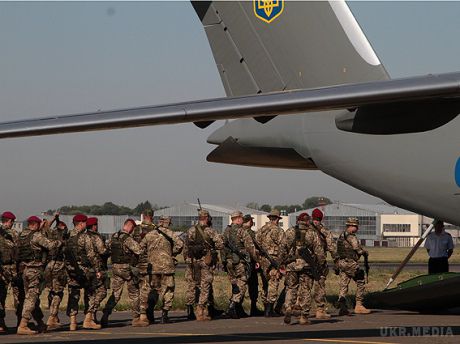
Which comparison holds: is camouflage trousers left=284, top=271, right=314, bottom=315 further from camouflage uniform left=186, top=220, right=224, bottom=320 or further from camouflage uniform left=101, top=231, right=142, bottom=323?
camouflage uniform left=101, top=231, right=142, bottom=323

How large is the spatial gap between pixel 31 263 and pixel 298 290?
12.4 feet

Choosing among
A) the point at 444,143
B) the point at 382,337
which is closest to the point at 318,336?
the point at 382,337

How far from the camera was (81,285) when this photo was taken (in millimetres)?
13398

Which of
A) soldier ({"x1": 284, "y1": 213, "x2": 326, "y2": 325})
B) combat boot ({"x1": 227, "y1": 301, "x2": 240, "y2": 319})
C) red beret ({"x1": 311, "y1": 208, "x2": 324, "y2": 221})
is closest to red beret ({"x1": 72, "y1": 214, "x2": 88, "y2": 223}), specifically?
combat boot ({"x1": 227, "y1": 301, "x2": 240, "y2": 319})

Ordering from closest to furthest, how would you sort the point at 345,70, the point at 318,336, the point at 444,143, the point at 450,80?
the point at 450,80, the point at 444,143, the point at 318,336, the point at 345,70

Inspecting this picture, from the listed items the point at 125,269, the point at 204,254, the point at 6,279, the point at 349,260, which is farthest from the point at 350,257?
the point at 6,279

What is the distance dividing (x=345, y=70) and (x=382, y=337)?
3.65 m

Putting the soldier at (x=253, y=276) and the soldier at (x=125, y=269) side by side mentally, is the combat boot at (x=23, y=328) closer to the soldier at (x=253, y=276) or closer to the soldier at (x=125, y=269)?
the soldier at (x=125, y=269)

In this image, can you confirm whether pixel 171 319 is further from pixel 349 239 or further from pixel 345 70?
pixel 345 70

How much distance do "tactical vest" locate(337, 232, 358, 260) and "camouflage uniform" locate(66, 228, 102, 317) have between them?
411 cm

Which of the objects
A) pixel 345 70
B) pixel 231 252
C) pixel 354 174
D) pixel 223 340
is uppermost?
pixel 345 70

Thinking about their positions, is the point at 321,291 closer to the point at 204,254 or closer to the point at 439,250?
the point at 204,254

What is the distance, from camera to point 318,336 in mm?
12164

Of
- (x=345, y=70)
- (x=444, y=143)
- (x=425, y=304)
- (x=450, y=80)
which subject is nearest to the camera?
(x=450, y=80)
